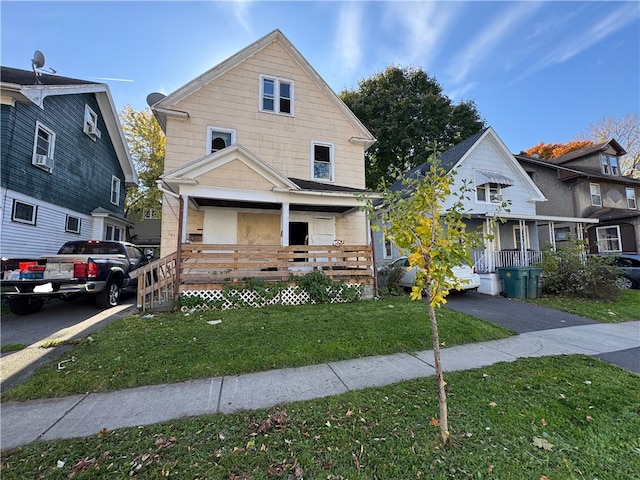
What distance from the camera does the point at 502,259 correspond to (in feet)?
41.1

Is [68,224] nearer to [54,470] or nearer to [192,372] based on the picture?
[192,372]

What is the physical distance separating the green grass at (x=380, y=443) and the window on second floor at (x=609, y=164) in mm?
23923

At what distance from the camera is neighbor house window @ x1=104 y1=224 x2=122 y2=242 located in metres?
14.7

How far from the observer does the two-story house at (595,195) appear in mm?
17027

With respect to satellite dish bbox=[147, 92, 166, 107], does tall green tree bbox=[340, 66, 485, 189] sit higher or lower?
higher

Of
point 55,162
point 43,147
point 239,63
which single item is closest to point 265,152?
point 239,63

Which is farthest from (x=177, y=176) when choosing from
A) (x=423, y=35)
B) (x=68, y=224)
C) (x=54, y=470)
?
(x=423, y=35)

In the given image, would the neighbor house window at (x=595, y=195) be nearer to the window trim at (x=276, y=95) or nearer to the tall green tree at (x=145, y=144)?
the window trim at (x=276, y=95)

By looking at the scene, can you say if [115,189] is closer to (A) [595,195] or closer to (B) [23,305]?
(B) [23,305]

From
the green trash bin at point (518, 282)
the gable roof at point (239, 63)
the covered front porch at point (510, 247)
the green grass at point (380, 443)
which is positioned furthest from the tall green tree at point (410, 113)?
the green grass at point (380, 443)

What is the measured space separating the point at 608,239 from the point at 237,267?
2295 cm

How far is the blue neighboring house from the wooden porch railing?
5.67m

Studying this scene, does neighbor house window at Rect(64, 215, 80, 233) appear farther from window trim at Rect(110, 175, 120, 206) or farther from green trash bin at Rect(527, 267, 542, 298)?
green trash bin at Rect(527, 267, 542, 298)

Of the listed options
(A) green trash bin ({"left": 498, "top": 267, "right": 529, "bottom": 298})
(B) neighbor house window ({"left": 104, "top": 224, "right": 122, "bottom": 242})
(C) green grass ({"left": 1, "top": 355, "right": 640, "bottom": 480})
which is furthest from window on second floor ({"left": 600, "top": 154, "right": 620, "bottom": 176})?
(B) neighbor house window ({"left": 104, "top": 224, "right": 122, "bottom": 242})
